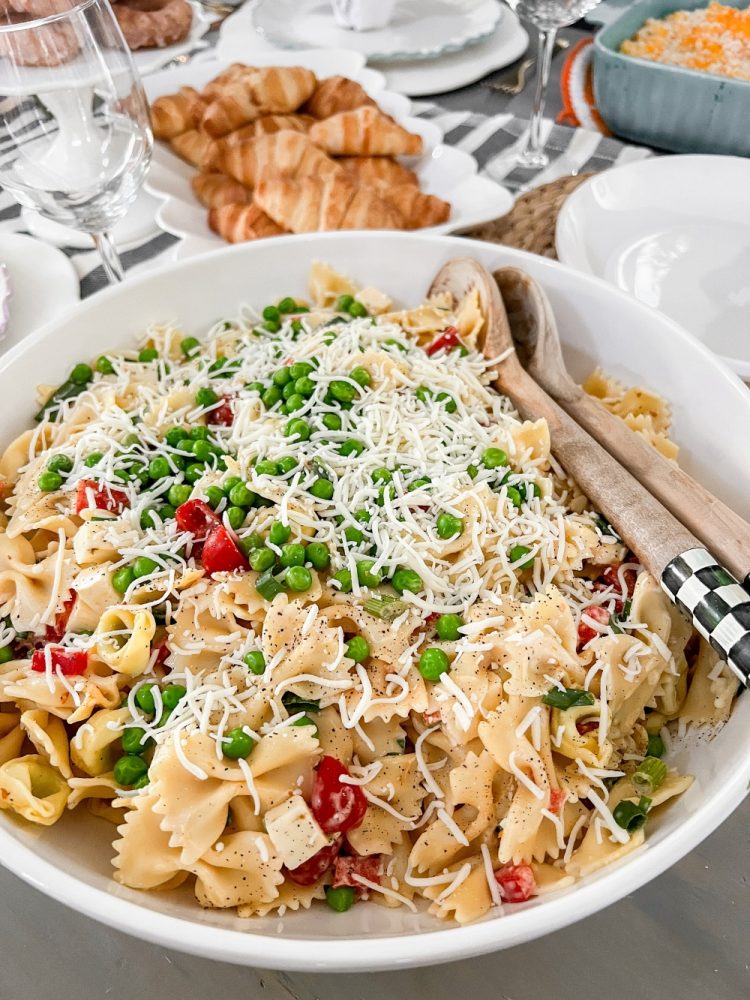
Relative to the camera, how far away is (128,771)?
200cm

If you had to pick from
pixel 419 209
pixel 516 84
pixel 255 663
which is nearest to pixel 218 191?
pixel 419 209

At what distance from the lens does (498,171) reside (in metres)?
4.66

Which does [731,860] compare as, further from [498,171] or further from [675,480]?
[498,171]

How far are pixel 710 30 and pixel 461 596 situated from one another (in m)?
4.21

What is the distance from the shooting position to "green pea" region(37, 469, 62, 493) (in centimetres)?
246

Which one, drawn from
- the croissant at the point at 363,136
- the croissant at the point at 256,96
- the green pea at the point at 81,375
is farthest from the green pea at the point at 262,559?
the croissant at the point at 256,96

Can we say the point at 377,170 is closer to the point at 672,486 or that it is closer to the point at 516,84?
the point at 516,84

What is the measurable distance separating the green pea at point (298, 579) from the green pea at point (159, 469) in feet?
1.93

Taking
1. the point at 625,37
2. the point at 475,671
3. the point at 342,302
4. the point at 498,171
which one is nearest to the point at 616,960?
the point at 475,671

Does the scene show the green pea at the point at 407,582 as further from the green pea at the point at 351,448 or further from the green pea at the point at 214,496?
the green pea at the point at 214,496

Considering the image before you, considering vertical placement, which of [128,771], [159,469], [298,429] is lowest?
[128,771]

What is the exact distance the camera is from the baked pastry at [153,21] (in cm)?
546

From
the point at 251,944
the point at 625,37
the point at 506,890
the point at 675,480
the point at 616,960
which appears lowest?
the point at 616,960

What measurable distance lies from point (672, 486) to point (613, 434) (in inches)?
12.4
